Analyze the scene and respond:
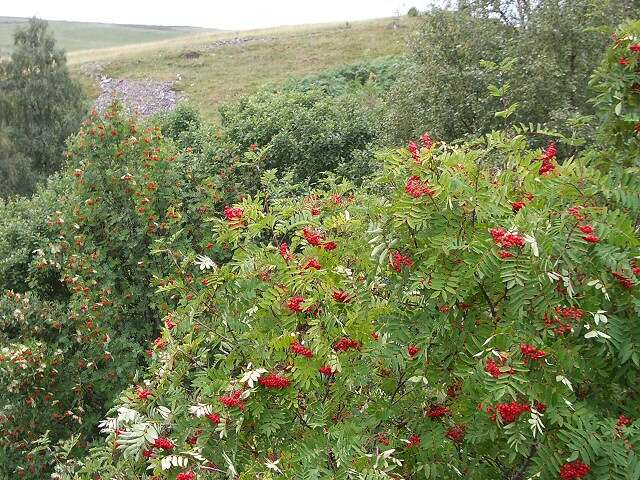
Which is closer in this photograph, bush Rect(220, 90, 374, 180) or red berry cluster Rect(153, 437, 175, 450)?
red berry cluster Rect(153, 437, 175, 450)

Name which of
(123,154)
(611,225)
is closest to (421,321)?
(611,225)

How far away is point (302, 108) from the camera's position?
12.8 meters

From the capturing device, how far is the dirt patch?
34.0 metres

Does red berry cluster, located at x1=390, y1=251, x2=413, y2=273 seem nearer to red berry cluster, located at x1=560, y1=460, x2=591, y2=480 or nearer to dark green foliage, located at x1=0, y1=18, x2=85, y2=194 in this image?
red berry cluster, located at x1=560, y1=460, x2=591, y2=480

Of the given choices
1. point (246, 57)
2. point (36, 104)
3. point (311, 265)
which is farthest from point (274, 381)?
point (246, 57)

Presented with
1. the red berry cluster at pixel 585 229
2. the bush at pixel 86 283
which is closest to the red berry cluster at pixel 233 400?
the red berry cluster at pixel 585 229

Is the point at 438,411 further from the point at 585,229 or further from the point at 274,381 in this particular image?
the point at 585,229

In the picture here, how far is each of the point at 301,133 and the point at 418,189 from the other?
9781mm

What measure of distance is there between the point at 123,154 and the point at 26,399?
3.89 m

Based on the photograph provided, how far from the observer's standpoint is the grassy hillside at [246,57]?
1490 inches

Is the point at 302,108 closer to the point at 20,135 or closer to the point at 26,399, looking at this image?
the point at 26,399

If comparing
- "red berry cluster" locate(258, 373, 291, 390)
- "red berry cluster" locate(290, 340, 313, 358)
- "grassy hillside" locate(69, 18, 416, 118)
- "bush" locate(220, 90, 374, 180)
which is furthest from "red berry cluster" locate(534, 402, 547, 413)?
"grassy hillside" locate(69, 18, 416, 118)

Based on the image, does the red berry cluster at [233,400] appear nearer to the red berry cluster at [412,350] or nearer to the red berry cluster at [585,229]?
the red berry cluster at [412,350]

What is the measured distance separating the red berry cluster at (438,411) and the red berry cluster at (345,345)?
55cm
